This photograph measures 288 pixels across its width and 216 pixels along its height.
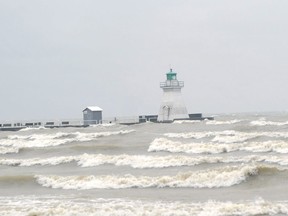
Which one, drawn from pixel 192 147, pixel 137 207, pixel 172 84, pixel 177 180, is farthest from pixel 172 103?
pixel 137 207

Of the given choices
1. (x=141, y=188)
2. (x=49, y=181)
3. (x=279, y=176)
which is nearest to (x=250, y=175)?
(x=279, y=176)

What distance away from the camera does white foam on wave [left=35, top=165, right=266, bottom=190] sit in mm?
16891

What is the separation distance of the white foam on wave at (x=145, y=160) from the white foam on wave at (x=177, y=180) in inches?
123

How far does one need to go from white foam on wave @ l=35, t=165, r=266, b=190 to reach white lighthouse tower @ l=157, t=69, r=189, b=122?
40.0 meters

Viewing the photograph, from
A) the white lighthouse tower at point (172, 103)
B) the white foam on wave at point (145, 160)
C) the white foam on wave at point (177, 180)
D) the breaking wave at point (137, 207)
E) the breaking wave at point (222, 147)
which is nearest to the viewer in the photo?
the breaking wave at point (137, 207)

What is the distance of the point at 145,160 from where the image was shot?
2359 centimetres

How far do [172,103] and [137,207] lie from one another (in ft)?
149

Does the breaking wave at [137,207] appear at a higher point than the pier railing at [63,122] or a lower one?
lower

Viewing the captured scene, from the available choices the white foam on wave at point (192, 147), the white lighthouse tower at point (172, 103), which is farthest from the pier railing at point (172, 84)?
the white foam on wave at point (192, 147)

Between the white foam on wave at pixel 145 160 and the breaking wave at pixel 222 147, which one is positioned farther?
the breaking wave at pixel 222 147

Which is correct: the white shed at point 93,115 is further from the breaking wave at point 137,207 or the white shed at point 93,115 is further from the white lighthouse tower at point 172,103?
the breaking wave at point 137,207

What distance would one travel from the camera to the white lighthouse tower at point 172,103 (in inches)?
2324

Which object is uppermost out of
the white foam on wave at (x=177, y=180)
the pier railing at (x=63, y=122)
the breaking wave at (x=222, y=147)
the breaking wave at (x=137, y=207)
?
the pier railing at (x=63, y=122)

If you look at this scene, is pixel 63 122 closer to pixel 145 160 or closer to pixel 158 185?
pixel 145 160
